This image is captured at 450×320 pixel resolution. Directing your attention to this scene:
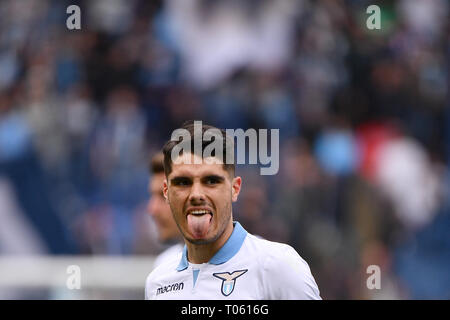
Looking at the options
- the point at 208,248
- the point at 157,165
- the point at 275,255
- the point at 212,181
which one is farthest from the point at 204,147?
the point at 157,165

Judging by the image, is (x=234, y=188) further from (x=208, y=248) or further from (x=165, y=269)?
(x=165, y=269)

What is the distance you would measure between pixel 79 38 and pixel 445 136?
4464 mm

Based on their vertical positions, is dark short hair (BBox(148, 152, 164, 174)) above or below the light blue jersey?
above

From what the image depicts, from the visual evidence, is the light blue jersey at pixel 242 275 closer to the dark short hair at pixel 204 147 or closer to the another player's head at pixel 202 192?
the another player's head at pixel 202 192

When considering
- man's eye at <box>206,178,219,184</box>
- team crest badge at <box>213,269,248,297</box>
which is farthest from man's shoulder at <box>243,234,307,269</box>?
man's eye at <box>206,178,219,184</box>

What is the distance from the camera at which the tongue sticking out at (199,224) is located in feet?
13.0

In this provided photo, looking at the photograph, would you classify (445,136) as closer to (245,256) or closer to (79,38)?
(79,38)

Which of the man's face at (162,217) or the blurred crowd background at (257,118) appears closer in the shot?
the man's face at (162,217)

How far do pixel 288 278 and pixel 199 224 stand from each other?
491 millimetres

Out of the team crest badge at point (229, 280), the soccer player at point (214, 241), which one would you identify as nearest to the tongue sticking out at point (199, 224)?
the soccer player at point (214, 241)

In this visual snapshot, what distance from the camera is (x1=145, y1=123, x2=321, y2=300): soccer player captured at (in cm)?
386

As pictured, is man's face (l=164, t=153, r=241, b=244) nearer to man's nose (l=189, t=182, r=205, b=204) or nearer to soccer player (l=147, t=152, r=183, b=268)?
man's nose (l=189, t=182, r=205, b=204)

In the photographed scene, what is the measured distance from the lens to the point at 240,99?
994 centimetres
